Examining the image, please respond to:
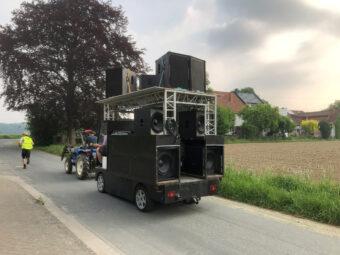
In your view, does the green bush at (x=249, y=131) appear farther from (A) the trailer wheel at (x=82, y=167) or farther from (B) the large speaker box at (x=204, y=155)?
(B) the large speaker box at (x=204, y=155)

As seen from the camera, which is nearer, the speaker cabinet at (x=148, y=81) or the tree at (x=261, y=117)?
the speaker cabinet at (x=148, y=81)

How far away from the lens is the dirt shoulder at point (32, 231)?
5285mm

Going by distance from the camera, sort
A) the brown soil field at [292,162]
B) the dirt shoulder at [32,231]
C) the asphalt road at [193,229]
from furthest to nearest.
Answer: the brown soil field at [292,162], the asphalt road at [193,229], the dirt shoulder at [32,231]

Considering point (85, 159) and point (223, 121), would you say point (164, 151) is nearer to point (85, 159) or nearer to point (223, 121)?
point (85, 159)

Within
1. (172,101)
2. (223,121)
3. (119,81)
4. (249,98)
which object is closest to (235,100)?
(249,98)

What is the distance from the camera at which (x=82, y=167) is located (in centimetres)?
1278

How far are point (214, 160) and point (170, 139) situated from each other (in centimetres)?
162

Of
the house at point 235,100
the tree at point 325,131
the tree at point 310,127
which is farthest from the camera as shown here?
the tree at point 310,127

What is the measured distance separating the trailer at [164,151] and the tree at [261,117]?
167 ft

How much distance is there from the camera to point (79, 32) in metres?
27.8

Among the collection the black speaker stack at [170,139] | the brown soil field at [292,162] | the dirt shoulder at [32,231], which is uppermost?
the black speaker stack at [170,139]

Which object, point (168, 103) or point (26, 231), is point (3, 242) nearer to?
point (26, 231)

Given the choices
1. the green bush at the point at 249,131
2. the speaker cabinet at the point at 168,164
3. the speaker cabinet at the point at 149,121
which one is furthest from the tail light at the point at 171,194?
the green bush at the point at 249,131

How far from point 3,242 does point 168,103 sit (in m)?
4.08
